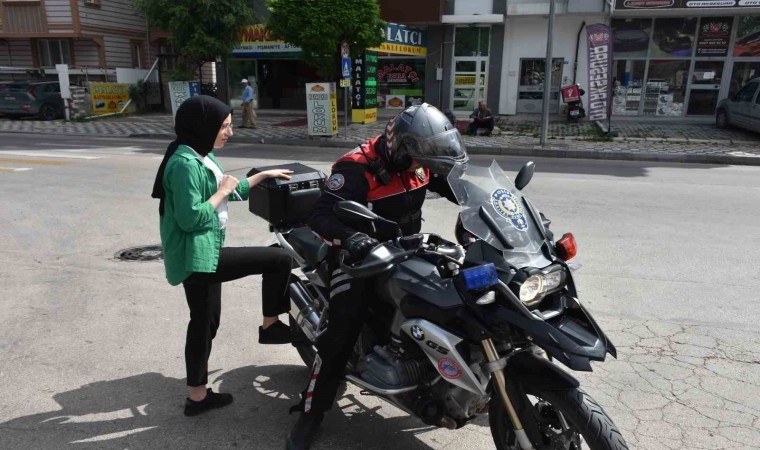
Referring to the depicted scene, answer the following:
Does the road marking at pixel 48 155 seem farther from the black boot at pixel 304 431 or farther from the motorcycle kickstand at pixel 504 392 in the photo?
the motorcycle kickstand at pixel 504 392

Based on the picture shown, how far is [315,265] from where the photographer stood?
328 centimetres

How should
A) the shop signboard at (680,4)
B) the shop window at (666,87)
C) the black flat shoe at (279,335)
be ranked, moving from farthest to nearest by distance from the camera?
the shop window at (666,87) → the shop signboard at (680,4) → the black flat shoe at (279,335)

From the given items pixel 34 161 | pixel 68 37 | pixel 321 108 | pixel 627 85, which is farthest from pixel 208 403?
pixel 68 37

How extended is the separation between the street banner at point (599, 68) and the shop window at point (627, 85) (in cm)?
603

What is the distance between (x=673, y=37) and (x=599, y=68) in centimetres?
714

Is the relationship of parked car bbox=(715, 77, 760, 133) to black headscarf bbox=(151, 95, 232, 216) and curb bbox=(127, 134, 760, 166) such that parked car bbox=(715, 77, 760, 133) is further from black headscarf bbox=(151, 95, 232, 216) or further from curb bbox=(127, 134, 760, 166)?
black headscarf bbox=(151, 95, 232, 216)

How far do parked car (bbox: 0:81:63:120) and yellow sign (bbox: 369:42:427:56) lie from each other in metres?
12.9

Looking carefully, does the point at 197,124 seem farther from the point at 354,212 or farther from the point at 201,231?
the point at 354,212

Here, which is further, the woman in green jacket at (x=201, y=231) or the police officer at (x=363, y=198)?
the woman in green jacket at (x=201, y=231)

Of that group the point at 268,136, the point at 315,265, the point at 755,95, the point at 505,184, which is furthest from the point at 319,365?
the point at 755,95

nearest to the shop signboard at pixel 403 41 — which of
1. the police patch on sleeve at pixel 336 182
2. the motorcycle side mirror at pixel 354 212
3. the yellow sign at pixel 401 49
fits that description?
the yellow sign at pixel 401 49

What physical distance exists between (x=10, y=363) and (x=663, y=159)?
14.0 metres

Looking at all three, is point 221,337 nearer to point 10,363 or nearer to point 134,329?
point 134,329

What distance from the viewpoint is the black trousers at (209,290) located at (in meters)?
3.26
